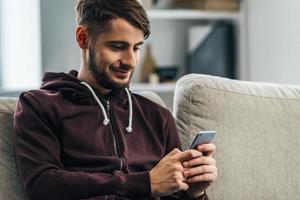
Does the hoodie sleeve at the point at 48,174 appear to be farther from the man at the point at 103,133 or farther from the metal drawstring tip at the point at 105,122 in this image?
the metal drawstring tip at the point at 105,122

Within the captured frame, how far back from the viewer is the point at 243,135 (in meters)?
1.73

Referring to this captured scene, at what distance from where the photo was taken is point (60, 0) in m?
2.96

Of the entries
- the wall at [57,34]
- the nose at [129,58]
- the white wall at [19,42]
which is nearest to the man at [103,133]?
the nose at [129,58]

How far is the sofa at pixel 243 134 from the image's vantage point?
1701 millimetres

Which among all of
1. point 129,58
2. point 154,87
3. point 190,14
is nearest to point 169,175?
point 129,58

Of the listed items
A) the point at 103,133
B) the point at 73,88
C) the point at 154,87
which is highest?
the point at 73,88

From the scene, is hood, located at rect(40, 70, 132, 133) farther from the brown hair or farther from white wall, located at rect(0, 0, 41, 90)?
white wall, located at rect(0, 0, 41, 90)

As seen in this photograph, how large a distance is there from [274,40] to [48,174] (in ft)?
6.37

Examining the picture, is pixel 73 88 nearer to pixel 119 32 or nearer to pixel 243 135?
pixel 119 32

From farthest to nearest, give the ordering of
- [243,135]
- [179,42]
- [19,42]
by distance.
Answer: [179,42]
[19,42]
[243,135]

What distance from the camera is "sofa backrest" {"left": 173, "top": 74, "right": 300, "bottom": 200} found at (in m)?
1.70

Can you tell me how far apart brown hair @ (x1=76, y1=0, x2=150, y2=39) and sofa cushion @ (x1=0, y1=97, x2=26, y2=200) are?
0.32 m

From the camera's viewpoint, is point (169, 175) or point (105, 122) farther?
point (105, 122)

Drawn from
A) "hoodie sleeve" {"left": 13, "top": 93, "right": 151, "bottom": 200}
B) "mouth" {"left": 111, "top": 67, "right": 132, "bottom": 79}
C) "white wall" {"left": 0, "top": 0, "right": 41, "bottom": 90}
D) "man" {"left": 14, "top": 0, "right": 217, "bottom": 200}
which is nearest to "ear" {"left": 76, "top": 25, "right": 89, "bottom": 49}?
"man" {"left": 14, "top": 0, "right": 217, "bottom": 200}
